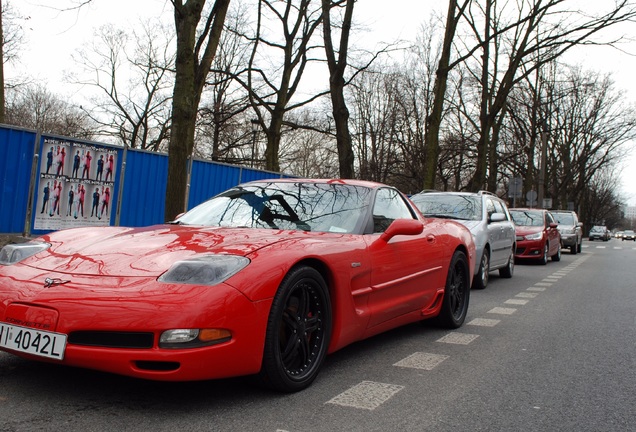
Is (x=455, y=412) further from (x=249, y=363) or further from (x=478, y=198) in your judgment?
(x=478, y=198)

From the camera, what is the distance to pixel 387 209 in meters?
4.93

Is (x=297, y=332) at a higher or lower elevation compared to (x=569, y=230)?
lower

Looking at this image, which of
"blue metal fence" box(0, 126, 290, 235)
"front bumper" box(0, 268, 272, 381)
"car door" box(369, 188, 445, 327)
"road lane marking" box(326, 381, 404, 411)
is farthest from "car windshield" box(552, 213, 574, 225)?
"front bumper" box(0, 268, 272, 381)

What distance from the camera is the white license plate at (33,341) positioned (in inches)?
115

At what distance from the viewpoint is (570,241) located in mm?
23328

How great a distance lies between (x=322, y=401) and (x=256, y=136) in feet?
107

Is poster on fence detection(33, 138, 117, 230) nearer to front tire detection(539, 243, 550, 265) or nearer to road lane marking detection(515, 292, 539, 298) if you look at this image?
road lane marking detection(515, 292, 539, 298)

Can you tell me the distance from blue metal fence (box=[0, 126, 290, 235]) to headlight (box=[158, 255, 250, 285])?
26.0ft

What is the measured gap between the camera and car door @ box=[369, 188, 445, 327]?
4266mm

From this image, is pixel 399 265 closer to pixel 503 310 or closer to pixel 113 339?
pixel 113 339

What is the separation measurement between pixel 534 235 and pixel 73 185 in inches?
442

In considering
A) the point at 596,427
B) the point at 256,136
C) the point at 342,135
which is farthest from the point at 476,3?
the point at 596,427

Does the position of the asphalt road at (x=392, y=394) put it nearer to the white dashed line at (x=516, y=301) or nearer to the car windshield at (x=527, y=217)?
the white dashed line at (x=516, y=301)

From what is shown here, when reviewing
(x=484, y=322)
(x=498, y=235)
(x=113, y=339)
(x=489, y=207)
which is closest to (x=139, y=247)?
(x=113, y=339)
